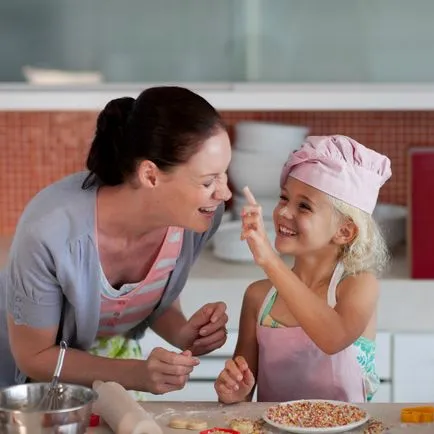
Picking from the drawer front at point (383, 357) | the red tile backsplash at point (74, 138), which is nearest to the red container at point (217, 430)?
the drawer front at point (383, 357)

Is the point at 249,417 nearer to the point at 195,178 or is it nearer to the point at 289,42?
the point at 195,178

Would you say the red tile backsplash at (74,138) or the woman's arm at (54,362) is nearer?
the woman's arm at (54,362)

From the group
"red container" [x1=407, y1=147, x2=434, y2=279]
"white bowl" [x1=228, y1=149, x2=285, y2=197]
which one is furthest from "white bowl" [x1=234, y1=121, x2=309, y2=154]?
"red container" [x1=407, y1=147, x2=434, y2=279]

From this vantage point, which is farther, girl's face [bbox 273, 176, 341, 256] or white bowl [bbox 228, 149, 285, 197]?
white bowl [bbox 228, 149, 285, 197]

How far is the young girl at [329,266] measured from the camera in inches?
91.0

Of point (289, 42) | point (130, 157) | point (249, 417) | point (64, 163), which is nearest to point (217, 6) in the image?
point (289, 42)

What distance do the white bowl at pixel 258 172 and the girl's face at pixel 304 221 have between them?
1316 mm

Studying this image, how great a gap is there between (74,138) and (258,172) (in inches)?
28.4

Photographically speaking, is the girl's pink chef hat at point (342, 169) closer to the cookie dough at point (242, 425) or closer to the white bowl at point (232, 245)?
the cookie dough at point (242, 425)

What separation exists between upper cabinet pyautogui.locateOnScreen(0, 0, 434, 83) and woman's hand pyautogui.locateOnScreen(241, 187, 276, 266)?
1.54 meters

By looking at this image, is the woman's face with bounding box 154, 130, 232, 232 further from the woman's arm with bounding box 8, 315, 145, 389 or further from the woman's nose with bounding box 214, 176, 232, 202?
the woman's arm with bounding box 8, 315, 145, 389

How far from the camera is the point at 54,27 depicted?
3.62 m

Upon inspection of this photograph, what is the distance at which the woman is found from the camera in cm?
220

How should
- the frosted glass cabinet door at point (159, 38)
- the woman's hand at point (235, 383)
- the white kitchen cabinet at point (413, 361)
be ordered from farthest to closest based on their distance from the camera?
the frosted glass cabinet door at point (159, 38) < the white kitchen cabinet at point (413, 361) < the woman's hand at point (235, 383)
